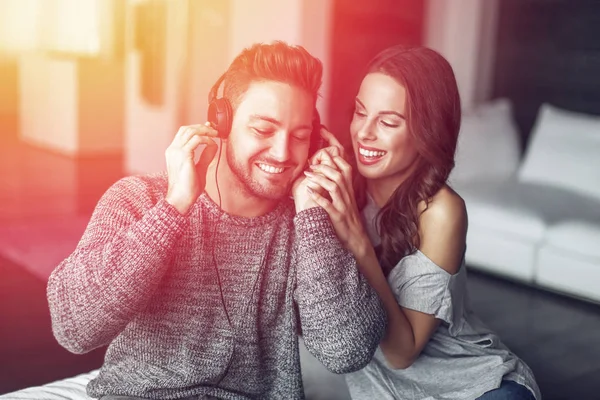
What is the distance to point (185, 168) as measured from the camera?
1.25 m

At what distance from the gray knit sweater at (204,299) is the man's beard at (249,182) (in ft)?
0.20

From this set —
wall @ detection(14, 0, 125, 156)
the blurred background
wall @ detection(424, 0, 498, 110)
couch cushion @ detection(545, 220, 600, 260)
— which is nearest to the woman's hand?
the blurred background

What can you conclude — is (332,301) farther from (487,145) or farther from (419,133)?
(487,145)

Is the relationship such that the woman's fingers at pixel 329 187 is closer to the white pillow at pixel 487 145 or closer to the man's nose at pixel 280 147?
the man's nose at pixel 280 147

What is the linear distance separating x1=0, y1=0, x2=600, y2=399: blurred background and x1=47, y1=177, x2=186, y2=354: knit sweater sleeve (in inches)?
54.3

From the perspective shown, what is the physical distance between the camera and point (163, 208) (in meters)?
1.24

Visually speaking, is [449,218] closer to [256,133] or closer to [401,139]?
[401,139]

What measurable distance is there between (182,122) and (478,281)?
2564mm

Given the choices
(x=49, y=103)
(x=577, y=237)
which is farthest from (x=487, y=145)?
(x=49, y=103)

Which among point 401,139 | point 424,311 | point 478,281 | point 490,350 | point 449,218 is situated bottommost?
point 478,281

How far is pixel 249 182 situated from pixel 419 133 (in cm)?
40

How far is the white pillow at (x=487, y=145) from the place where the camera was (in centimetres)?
409

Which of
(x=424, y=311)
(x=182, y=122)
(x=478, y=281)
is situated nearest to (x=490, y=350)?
(x=424, y=311)

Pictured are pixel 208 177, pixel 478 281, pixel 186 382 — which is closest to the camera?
pixel 186 382
